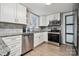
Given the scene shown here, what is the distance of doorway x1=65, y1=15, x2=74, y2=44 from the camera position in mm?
1268

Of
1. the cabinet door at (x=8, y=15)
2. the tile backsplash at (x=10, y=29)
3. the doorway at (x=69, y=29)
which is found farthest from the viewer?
the tile backsplash at (x=10, y=29)

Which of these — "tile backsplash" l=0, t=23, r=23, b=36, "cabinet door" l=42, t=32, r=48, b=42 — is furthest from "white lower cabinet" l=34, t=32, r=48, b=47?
"tile backsplash" l=0, t=23, r=23, b=36

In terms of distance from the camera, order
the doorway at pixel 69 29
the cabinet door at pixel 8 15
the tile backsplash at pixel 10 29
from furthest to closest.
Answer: the tile backsplash at pixel 10 29 → the cabinet door at pixel 8 15 → the doorway at pixel 69 29

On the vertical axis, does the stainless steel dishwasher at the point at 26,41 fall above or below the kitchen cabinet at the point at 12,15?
below

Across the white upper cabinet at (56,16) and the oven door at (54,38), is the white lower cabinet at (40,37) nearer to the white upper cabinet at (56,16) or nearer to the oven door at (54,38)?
the oven door at (54,38)

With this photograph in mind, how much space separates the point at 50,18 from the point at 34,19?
0.27 meters

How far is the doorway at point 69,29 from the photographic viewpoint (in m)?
1.27

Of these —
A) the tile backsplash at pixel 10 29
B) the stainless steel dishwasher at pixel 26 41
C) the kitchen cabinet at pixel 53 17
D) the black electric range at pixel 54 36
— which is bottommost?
the stainless steel dishwasher at pixel 26 41

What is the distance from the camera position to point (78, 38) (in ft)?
3.78

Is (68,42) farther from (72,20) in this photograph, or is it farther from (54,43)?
(72,20)

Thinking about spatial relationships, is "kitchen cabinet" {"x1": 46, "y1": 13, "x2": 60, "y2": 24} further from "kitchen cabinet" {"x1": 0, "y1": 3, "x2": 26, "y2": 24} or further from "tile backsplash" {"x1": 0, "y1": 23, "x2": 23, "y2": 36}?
"tile backsplash" {"x1": 0, "y1": 23, "x2": 23, "y2": 36}

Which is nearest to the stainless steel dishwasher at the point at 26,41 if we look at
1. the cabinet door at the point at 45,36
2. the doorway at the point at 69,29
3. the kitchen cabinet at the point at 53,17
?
the cabinet door at the point at 45,36

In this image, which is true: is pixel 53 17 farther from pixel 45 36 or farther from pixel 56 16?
pixel 45 36

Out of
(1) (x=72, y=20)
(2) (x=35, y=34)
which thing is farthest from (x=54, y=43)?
(1) (x=72, y=20)
